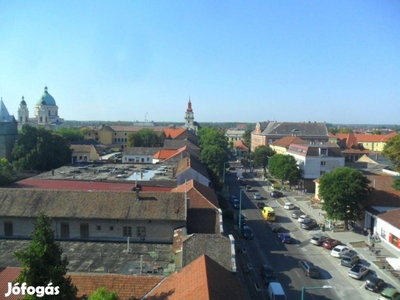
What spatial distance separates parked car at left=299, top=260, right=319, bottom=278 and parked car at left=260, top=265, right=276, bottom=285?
8.07 ft

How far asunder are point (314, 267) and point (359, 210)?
1170cm

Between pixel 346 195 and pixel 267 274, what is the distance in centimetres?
1408

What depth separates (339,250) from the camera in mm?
29734

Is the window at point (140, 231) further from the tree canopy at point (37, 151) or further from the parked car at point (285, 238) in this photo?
the tree canopy at point (37, 151)

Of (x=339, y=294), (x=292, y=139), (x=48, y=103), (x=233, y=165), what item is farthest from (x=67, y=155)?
(x=48, y=103)

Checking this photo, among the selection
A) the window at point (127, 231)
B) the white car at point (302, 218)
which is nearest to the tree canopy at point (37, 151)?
the window at point (127, 231)

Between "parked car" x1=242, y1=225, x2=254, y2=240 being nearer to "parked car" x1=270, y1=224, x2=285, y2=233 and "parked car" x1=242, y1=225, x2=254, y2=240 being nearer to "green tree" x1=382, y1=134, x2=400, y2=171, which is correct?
"parked car" x1=270, y1=224, x2=285, y2=233

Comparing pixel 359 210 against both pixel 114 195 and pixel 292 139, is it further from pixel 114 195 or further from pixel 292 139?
pixel 292 139

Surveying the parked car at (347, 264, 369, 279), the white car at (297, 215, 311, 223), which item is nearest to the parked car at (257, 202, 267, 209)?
the white car at (297, 215, 311, 223)

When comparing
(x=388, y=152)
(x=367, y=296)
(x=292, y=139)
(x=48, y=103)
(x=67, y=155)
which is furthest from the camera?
(x=48, y=103)

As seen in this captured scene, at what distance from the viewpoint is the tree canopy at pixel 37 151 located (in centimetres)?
5691

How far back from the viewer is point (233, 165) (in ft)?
286

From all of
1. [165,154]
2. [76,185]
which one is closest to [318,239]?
[76,185]

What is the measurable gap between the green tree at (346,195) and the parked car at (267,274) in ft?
40.4
